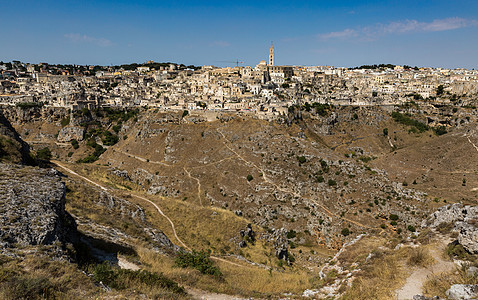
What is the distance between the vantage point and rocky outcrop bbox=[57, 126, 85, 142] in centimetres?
7200

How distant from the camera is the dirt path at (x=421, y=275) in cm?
990

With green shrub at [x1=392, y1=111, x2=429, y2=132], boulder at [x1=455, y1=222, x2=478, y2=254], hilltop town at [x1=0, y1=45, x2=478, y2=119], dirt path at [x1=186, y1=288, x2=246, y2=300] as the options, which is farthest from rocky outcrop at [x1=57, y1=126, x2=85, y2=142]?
green shrub at [x1=392, y1=111, x2=429, y2=132]

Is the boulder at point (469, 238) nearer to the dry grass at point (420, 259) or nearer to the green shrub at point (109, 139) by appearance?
the dry grass at point (420, 259)

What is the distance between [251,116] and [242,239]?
36475mm

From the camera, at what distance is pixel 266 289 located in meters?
13.7

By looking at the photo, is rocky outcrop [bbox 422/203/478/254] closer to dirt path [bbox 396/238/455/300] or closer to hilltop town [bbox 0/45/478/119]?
dirt path [bbox 396/238/455/300]

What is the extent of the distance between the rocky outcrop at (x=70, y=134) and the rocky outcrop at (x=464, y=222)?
75406mm

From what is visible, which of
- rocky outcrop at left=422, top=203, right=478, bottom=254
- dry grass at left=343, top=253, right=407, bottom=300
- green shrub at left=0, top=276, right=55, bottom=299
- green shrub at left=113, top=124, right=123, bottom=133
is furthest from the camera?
green shrub at left=113, top=124, right=123, bottom=133

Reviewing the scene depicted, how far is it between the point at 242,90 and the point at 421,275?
71.7 meters

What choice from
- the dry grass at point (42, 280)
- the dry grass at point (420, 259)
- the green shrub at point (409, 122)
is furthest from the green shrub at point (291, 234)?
the green shrub at point (409, 122)

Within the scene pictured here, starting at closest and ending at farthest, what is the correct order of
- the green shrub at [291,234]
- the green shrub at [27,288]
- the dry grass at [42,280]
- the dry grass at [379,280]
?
1. the green shrub at [27,288]
2. the dry grass at [42,280]
3. the dry grass at [379,280]
4. the green shrub at [291,234]

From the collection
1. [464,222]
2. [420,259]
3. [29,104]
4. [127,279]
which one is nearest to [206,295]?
[127,279]

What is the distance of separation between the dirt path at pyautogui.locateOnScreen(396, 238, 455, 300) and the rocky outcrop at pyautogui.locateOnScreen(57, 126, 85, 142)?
76843mm

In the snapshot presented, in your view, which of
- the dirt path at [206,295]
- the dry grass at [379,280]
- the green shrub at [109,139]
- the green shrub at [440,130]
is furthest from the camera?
the green shrub at [440,130]
